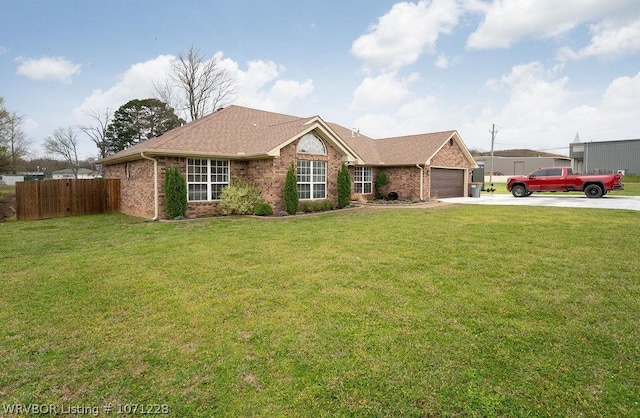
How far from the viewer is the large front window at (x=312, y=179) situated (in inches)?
635

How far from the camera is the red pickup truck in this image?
20719mm

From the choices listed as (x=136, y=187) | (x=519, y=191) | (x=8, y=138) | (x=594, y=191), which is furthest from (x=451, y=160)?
(x=8, y=138)

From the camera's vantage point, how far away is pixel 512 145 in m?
67.1

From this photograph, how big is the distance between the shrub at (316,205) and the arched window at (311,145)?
92.6 inches

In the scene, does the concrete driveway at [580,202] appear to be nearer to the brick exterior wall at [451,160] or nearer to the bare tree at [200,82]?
the brick exterior wall at [451,160]

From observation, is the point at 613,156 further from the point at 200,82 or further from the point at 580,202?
the point at 200,82

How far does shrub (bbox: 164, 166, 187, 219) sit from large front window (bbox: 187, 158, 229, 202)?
0.78 meters

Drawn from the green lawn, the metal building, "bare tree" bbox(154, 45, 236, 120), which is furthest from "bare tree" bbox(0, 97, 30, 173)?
the metal building

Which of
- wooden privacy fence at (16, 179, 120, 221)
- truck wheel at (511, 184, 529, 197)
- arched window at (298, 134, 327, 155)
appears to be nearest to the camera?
wooden privacy fence at (16, 179, 120, 221)

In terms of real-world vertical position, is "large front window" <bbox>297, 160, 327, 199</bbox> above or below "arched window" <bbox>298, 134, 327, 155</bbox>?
below

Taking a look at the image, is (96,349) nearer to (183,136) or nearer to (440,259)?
(440,259)

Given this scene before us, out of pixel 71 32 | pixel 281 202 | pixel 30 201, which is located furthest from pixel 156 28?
pixel 281 202

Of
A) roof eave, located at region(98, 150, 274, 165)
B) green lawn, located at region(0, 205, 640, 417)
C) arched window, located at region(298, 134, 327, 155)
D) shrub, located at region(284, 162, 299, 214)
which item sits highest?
arched window, located at region(298, 134, 327, 155)

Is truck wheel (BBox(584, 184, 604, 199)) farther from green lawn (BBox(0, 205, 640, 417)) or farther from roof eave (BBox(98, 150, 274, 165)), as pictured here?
roof eave (BBox(98, 150, 274, 165))
